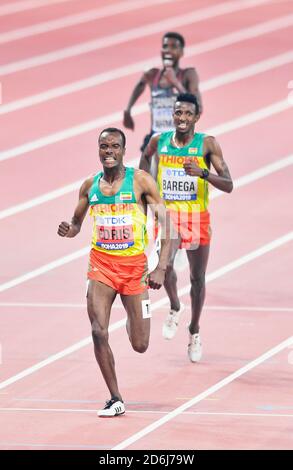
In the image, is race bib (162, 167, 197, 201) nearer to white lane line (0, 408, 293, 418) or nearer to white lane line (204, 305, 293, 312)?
white lane line (204, 305, 293, 312)

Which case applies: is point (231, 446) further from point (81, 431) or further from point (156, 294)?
point (156, 294)

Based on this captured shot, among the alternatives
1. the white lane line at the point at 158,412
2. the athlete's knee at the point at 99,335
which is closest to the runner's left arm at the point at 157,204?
the athlete's knee at the point at 99,335

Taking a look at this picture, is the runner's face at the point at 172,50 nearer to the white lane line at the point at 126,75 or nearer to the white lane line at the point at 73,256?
the white lane line at the point at 73,256

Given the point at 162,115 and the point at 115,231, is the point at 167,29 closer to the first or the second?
the point at 162,115

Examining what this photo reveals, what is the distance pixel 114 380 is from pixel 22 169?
33.1ft

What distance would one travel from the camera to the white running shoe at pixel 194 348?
1212 cm

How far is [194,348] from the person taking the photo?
1216 cm

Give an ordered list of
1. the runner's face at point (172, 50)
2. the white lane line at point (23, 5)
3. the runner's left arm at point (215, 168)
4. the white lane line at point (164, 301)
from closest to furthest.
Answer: the runner's left arm at point (215, 168) < the white lane line at point (164, 301) < the runner's face at point (172, 50) < the white lane line at point (23, 5)

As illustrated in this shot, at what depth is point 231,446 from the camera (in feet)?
31.1

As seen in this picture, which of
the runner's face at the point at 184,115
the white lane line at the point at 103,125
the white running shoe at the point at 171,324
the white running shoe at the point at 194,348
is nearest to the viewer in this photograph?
the runner's face at the point at 184,115

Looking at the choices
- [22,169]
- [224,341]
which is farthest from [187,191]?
[22,169]

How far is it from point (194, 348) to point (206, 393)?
1155mm

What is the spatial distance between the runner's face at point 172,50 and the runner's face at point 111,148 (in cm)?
516

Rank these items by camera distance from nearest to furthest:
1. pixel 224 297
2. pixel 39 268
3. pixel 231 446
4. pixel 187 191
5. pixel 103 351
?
pixel 231 446
pixel 103 351
pixel 187 191
pixel 224 297
pixel 39 268
